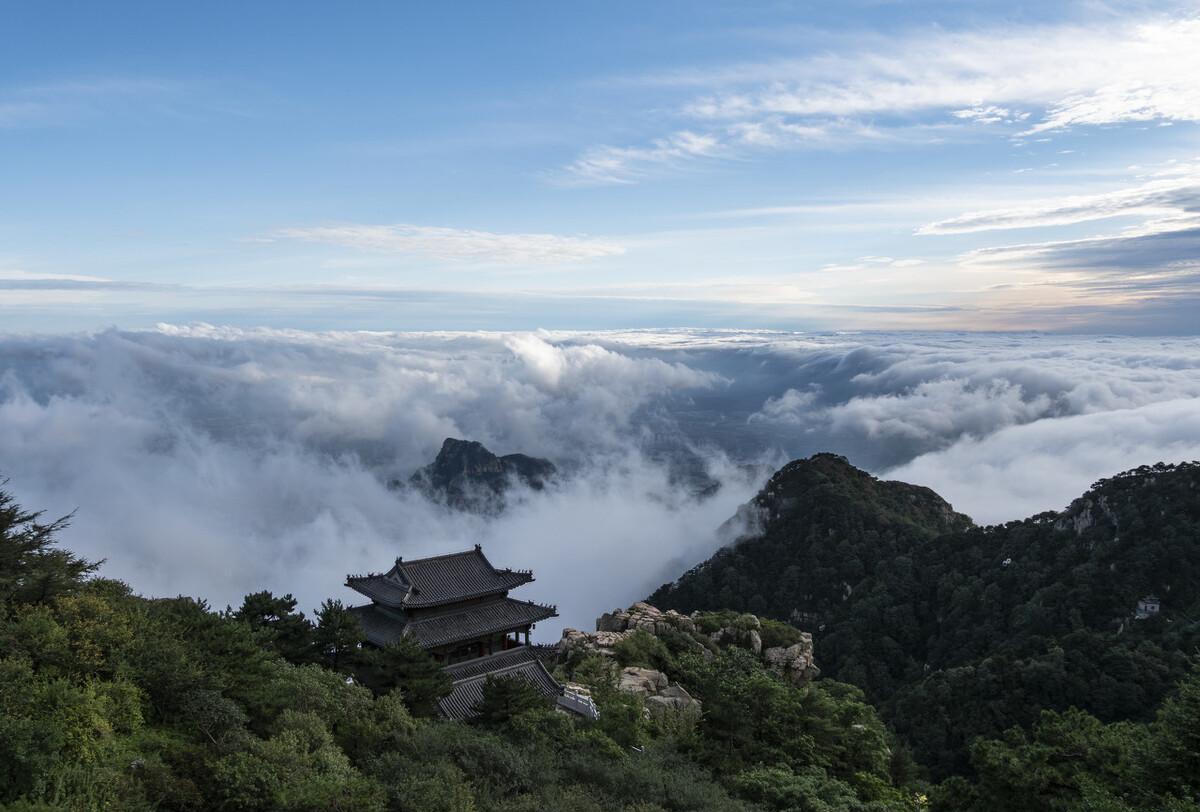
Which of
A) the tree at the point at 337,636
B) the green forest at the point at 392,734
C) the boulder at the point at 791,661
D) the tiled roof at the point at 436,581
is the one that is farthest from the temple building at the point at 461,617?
the boulder at the point at 791,661

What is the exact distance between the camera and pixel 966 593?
74.8m

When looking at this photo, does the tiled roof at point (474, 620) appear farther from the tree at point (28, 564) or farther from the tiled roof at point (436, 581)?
the tree at point (28, 564)

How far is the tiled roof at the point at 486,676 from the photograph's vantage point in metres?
27.0

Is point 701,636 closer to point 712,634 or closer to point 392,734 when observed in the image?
point 712,634

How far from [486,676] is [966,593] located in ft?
212

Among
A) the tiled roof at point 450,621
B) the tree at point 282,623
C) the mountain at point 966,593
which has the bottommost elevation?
the mountain at point 966,593

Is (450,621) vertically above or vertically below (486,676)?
above

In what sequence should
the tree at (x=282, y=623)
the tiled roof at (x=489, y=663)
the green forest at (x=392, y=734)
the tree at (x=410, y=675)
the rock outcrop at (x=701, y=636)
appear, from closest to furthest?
the green forest at (x=392, y=734) → the tree at (x=410, y=675) → the tree at (x=282, y=623) → the tiled roof at (x=489, y=663) → the rock outcrop at (x=701, y=636)

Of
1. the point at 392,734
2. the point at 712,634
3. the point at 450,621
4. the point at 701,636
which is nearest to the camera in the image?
the point at 392,734

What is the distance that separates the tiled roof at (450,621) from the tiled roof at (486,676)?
1.39 m

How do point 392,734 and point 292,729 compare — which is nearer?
point 292,729

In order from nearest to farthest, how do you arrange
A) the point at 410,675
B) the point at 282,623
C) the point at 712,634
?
the point at 410,675 → the point at 282,623 → the point at 712,634

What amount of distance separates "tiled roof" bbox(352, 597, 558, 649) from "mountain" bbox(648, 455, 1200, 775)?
37992 mm

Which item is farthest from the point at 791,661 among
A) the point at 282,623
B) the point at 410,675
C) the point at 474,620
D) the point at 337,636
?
the point at 282,623
